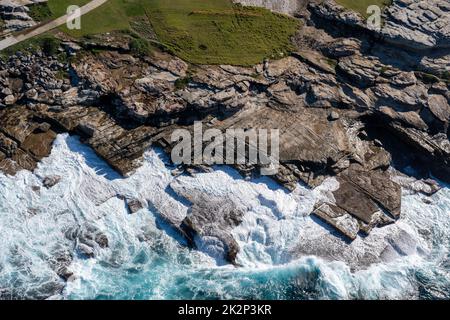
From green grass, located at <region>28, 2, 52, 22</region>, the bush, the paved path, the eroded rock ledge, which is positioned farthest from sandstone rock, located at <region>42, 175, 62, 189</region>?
green grass, located at <region>28, 2, 52, 22</region>

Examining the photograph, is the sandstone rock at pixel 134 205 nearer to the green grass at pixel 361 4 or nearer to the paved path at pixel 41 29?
the paved path at pixel 41 29

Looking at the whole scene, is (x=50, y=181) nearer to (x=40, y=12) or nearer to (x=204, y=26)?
(x=40, y=12)

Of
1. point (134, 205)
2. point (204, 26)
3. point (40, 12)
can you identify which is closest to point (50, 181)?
point (134, 205)
